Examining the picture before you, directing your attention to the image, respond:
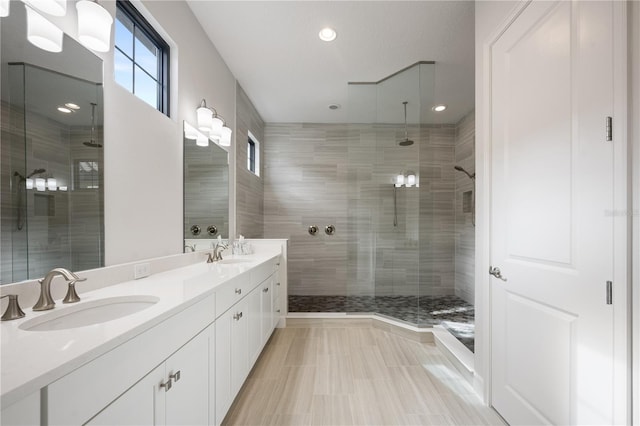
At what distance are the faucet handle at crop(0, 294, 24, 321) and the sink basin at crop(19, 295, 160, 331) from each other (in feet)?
0.17

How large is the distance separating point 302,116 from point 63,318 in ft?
11.6

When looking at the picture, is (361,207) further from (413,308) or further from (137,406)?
(137,406)

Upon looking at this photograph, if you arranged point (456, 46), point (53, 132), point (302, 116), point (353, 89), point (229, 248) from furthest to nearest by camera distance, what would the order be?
point (302, 116) → point (353, 89) → point (229, 248) → point (456, 46) → point (53, 132)

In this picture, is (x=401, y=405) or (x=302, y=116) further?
(x=302, y=116)

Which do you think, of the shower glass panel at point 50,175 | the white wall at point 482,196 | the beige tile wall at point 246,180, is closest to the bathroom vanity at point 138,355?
the shower glass panel at point 50,175

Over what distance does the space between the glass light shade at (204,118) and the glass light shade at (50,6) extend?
1.07 meters

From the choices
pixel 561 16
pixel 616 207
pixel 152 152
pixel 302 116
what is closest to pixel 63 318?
pixel 152 152

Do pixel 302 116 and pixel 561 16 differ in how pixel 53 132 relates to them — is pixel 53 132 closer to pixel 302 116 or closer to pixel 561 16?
pixel 561 16

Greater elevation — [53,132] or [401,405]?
[53,132]

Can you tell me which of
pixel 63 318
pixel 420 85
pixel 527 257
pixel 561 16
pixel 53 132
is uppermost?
pixel 420 85

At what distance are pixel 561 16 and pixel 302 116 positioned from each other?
312 centimetres

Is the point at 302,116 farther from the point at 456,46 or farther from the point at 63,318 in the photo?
the point at 63,318

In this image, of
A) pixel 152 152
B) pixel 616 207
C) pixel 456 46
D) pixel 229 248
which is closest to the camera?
pixel 616 207

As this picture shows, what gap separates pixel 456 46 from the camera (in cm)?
232
